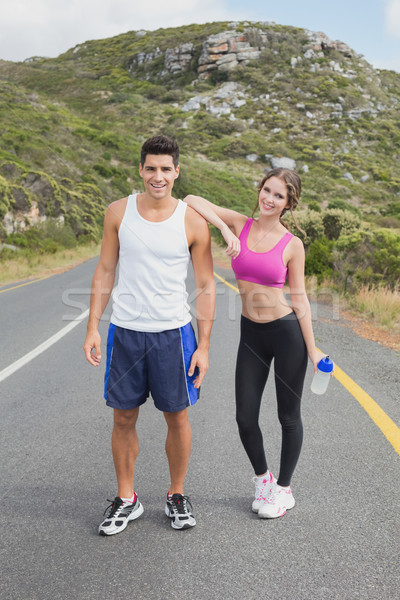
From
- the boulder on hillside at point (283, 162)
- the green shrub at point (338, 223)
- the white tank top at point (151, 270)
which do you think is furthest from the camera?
the boulder on hillside at point (283, 162)

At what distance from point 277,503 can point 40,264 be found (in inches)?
824

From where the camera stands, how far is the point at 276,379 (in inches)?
115

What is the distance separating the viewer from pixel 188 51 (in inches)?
4562

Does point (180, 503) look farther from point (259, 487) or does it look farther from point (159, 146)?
point (159, 146)

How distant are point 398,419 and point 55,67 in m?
133

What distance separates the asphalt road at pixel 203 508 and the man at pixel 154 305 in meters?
0.23

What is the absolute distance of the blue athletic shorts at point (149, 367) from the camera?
2.68 metres

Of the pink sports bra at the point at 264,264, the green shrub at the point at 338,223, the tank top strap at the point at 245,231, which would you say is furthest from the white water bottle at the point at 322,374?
the green shrub at the point at 338,223

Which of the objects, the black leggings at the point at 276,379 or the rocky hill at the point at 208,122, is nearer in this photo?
the black leggings at the point at 276,379

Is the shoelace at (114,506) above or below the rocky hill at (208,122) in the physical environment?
below

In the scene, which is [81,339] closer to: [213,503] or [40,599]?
[213,503]

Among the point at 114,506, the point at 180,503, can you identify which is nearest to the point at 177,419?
the point at 180,503

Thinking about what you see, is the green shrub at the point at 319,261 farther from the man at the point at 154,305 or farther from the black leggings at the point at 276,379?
the man at the point at 154,305

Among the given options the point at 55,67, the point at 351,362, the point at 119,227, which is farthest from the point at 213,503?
the point at 55,67
